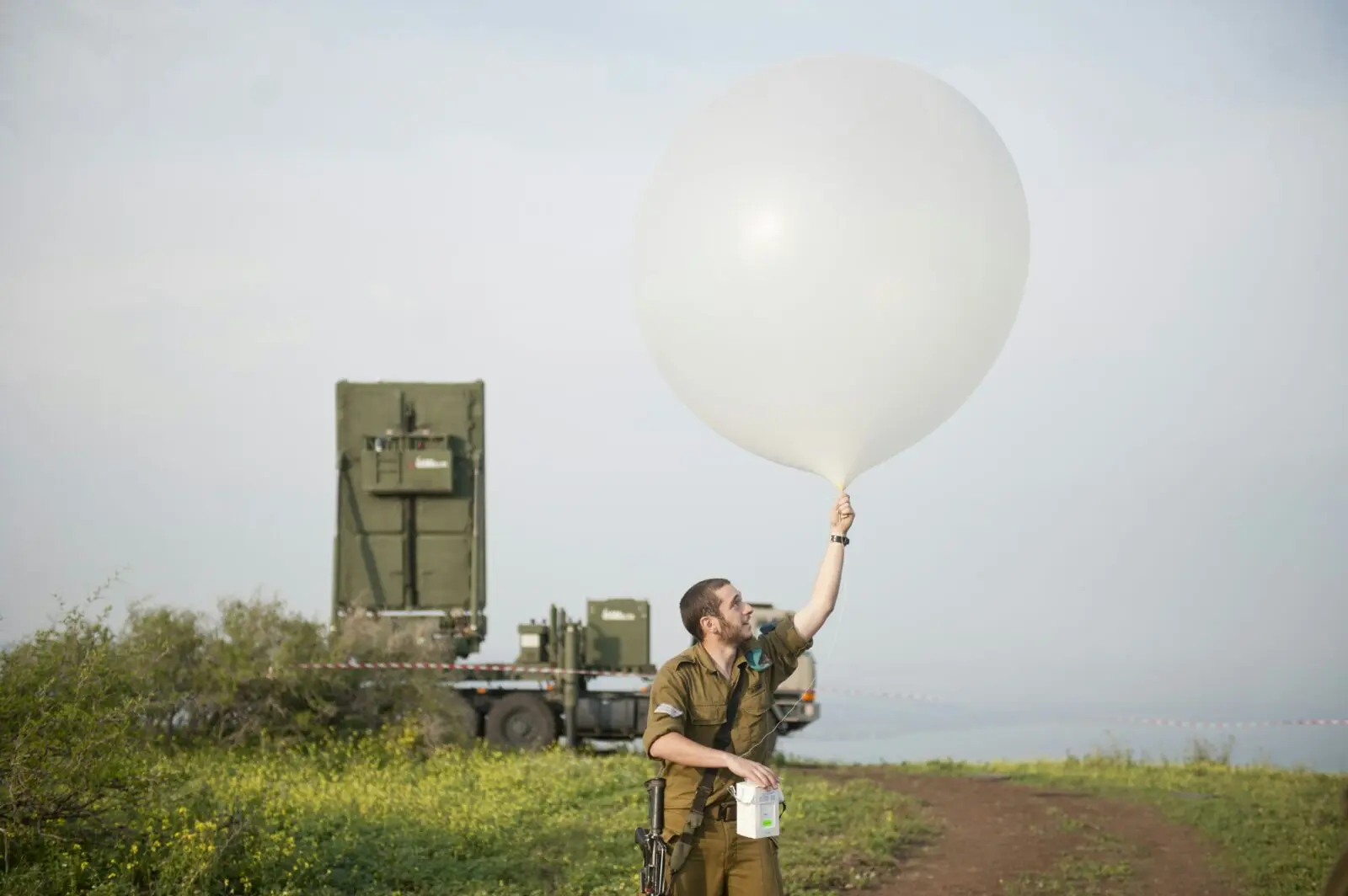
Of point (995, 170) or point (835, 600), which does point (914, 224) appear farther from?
point (835, 600)

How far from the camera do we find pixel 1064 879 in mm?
10391

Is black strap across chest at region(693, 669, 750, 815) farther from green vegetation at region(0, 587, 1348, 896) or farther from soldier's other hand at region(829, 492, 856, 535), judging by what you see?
green vegetation at region(0, 587, 1348, 896)

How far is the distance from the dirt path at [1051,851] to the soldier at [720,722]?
4.79m

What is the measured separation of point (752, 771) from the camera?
5.20 meters

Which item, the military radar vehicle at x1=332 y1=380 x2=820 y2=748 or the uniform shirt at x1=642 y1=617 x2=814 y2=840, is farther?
the military radar vehicle at x1=332 y1=380 x2=820 y2=748

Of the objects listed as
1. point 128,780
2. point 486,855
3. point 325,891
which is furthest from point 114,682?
point 486,855

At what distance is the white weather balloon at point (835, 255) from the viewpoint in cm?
581

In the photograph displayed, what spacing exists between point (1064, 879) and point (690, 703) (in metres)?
6.01

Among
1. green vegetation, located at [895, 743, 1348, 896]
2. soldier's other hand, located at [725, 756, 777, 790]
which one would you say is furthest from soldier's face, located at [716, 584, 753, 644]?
green vegetation, located at [895, 743, 1348, 896]

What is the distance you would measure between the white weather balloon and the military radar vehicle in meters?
13.1

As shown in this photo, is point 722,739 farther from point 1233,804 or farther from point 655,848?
point 1233,804

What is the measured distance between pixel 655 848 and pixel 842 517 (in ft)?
5.13

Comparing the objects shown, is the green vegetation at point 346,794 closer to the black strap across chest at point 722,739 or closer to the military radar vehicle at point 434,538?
the military radar vehicle at point 434,538

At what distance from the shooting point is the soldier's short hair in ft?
18.5
